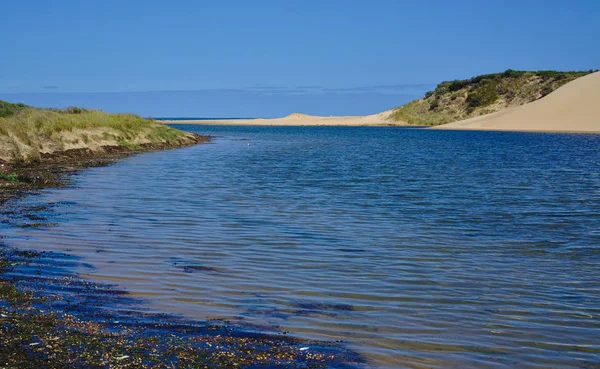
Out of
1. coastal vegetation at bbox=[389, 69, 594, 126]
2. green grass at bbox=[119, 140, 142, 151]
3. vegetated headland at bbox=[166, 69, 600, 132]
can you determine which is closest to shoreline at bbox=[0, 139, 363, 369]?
green grass at bbox=[119, 140, 142, 151]

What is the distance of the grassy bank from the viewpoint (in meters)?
24.2

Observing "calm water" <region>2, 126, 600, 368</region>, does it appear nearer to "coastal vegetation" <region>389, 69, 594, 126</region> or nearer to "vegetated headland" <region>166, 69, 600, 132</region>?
"vegetated headland" <region>166, 69, 600, 132</region>

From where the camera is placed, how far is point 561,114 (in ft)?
263

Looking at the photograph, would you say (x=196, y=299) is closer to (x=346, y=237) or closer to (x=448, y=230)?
(x=346, y=237)

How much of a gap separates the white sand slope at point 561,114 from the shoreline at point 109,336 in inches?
2878

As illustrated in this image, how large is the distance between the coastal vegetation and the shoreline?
10553cm

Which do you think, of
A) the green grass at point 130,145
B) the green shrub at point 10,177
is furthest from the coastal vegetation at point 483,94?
the green shrub at point 10,177

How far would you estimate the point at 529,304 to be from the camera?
7.38 metres

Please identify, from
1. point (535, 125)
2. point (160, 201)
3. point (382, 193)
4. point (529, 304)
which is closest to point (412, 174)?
point (382, 193)

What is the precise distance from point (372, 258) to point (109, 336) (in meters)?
4.75

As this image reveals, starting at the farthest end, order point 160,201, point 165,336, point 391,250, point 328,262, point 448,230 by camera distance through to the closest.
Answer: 1. point 160,201
2. point 448,230
3. point 391,250
4. point 328,262
5. point 165,336

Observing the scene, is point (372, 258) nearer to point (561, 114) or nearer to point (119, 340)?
point (119, 340)

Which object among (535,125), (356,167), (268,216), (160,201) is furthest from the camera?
(535,125)

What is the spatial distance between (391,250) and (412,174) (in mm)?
14504
